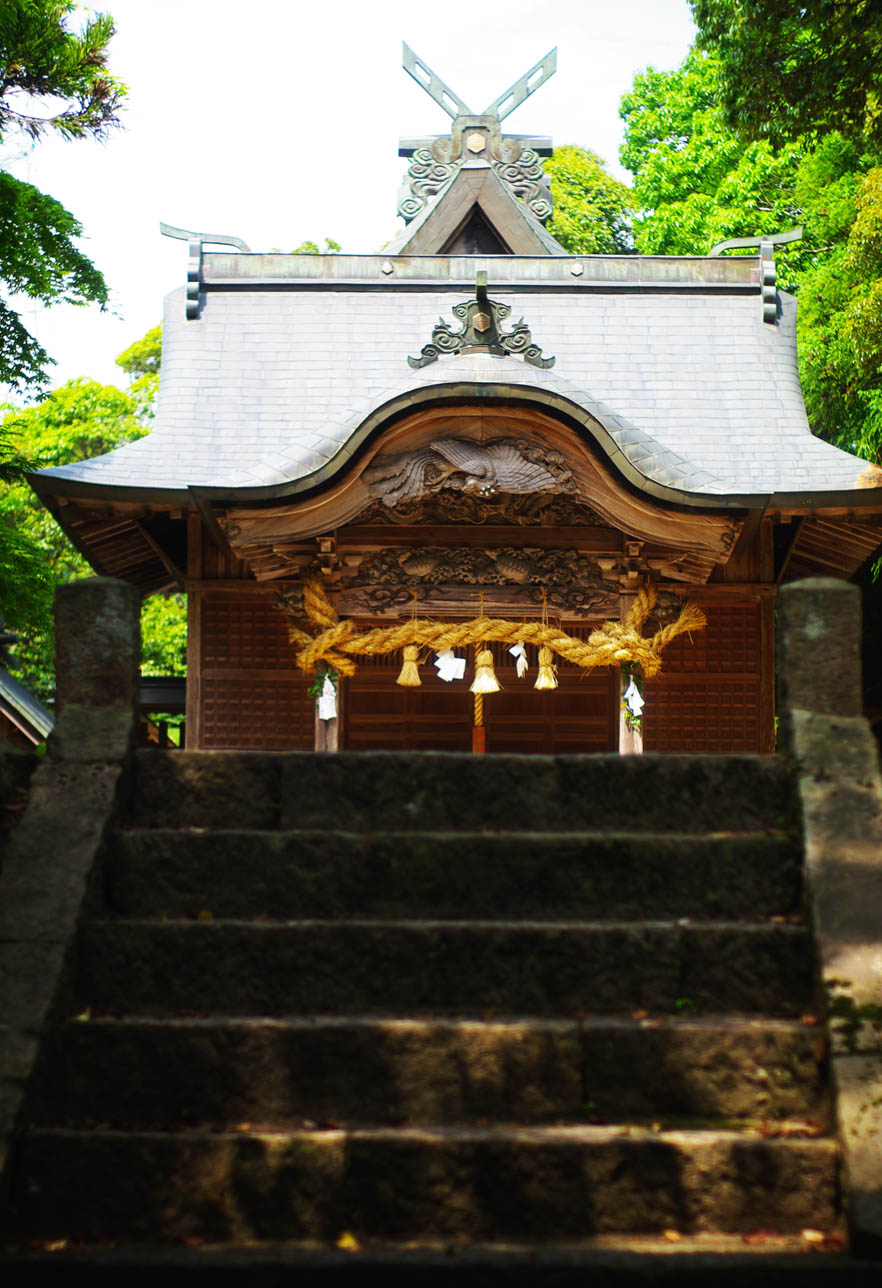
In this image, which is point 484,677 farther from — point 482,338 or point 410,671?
point 482,338

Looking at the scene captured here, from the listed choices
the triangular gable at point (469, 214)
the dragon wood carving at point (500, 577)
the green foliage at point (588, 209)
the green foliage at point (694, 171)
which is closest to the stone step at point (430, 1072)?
the dragon wood carving at point (500, 577)

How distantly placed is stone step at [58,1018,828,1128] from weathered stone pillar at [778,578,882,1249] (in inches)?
7.3

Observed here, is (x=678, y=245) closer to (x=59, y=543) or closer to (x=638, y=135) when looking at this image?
(x=638, y=135)

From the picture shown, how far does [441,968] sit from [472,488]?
5267 millimetres

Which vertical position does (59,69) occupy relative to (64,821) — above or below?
above

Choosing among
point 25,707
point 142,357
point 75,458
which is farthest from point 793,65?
point 142,357

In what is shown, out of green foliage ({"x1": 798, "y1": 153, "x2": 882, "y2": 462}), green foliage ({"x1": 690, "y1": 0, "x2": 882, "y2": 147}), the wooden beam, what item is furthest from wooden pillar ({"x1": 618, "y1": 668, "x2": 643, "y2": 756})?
green foliage ({"x1": 690, "y1": 0, "x2": 882, "y2": 147})

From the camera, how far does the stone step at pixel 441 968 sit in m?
4.36

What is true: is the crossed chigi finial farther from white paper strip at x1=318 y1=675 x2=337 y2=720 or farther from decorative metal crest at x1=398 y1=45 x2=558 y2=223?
white paper strip at x1=318 y1=675 x2=337 y2=720

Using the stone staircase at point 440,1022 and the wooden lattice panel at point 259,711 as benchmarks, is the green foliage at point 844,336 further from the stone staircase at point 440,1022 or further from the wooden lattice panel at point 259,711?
the stone staircase at point 440,1022

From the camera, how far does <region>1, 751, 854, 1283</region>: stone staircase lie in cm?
382

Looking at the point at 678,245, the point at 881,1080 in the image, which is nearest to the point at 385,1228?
the point at 881,1080

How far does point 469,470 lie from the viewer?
30.0 ft

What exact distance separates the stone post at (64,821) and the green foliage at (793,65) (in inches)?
299
